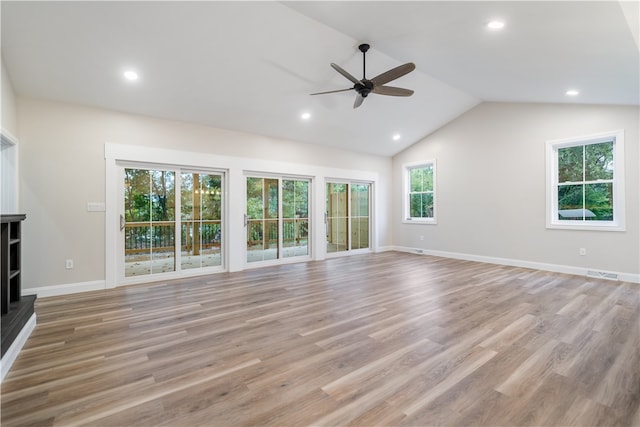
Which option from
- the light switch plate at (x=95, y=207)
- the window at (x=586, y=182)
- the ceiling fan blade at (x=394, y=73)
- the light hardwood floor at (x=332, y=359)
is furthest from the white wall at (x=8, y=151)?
the window at (x=586, y=182)

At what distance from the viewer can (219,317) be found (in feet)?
10.3

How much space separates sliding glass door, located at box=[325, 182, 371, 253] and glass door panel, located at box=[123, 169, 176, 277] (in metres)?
3.34

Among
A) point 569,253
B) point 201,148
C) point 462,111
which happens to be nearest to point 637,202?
point 569,253

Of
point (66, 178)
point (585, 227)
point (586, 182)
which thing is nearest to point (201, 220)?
point (66, 178)

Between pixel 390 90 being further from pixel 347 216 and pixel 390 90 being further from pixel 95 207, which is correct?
pixel 95 207

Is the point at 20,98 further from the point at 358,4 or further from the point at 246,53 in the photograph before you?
the point at 358,4

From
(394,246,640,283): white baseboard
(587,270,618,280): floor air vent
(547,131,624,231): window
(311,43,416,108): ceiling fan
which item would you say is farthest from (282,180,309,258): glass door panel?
(587,270,618,280): floor air vent

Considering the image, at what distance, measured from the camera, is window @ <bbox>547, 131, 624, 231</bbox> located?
15.4ft

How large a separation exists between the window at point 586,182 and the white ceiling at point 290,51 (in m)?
0.73

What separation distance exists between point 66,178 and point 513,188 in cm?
752

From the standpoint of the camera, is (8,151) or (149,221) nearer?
(8,151)

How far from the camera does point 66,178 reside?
4.05 metres

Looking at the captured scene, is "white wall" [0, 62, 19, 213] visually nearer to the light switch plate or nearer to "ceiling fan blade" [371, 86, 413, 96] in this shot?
the light switch plate

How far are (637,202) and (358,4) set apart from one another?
507 centimetres
